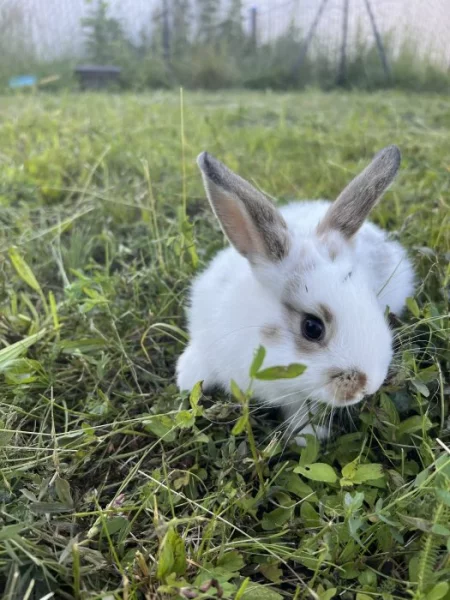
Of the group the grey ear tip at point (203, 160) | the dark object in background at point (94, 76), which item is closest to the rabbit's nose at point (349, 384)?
the grey ear tip at point (203, 160)

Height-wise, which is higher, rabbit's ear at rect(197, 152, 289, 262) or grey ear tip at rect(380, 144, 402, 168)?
grey ear tip at rect(380, 144, 402, 168)

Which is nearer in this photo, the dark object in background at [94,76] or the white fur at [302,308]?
the white fur at [302,308]

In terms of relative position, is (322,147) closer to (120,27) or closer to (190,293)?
(190,293)

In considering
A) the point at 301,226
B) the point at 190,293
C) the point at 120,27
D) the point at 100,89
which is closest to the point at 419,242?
the point at 301,226

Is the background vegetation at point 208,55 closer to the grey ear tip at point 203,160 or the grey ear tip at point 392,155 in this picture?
the grey ear tip at point 392,155

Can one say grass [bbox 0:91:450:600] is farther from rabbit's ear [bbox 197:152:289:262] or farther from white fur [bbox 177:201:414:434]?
rabbit's ear [bbox 197:152:289:262]

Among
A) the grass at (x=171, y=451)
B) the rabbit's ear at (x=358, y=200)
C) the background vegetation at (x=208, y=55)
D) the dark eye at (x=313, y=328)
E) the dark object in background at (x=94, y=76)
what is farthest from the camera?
the dark object in background at (x=94, y=76)

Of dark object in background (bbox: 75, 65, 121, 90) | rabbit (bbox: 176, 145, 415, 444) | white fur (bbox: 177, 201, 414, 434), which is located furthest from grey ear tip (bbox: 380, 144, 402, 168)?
dark object in background (bbox: 75, 65, 121, 90)

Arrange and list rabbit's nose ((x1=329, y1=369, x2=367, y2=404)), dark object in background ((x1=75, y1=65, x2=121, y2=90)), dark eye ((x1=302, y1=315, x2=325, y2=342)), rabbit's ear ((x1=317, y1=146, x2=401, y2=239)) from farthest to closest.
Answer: dark object in background ((x1=75, y1=65, x2=121, y2=90)) < rabbit's ear ((x1=317, y1=146, x2=401, y2=239)) < dark eye ((x1=302, y1=315, x2=325, y2=342)) < rabbit's nose ((x1=329, y1=369, x2=367, y2=404))
